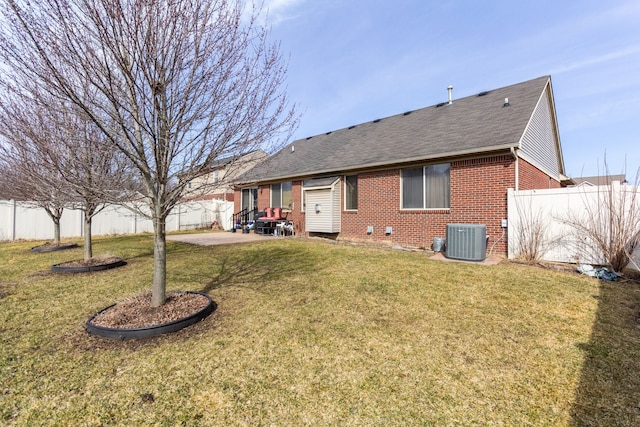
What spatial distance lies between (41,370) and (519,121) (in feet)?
35.9

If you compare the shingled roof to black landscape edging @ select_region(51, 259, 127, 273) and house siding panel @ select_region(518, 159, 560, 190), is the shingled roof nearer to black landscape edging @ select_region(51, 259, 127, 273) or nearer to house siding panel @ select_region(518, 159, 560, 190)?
house siding panel @ select_region(518, 159, 560, 190)

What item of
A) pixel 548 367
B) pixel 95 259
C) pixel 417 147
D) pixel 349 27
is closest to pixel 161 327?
pixel 548 367

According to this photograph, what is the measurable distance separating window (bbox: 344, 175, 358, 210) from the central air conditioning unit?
4507mm

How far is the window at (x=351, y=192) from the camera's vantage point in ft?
38.2

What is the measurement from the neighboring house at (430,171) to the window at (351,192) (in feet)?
0.13

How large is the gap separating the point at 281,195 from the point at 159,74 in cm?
1161

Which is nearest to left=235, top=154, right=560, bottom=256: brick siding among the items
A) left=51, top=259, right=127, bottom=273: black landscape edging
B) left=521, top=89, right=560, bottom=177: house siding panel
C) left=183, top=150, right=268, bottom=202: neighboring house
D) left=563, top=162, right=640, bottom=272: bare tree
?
left=521, top=89, right=560, bottom=177: house siding panel

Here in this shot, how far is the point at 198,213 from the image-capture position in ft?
66.4

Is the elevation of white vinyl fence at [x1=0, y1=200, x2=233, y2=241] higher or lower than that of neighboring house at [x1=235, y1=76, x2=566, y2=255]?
lower

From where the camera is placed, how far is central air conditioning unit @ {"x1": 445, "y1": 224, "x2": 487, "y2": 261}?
7.37 metres

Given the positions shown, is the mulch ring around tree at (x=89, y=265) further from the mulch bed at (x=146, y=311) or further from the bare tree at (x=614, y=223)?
the bare tree at (x=614, y=223)

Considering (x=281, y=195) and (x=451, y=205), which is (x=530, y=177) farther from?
(x=281, y=195)

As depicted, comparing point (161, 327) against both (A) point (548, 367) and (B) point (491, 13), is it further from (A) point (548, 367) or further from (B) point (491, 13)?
(B) point (491, 13)

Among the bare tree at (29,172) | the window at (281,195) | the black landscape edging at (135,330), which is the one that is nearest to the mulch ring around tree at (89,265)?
the bare tree at (29,172)
